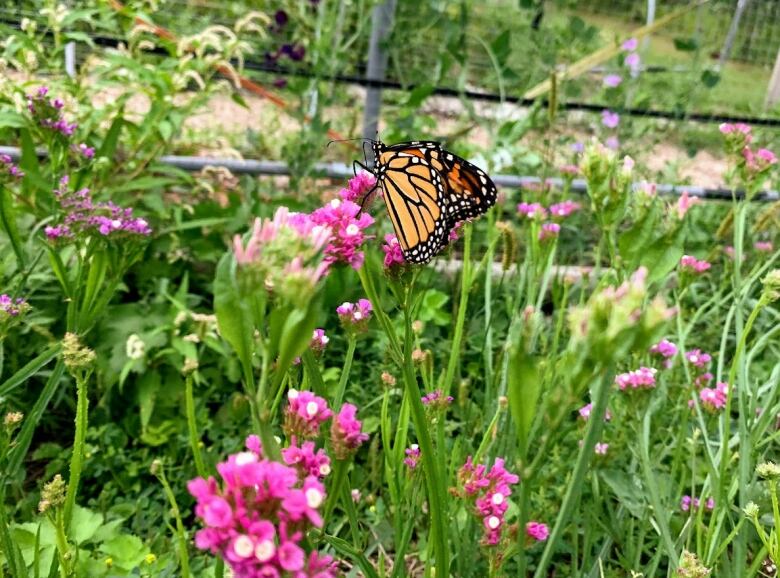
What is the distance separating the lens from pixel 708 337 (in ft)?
8.52

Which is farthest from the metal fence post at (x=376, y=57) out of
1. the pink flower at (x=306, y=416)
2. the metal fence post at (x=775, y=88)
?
the metal fence post at (x=775, y=88)

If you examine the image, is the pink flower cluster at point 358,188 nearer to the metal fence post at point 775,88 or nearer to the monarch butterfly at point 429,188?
the monarch butterfly at point 429,188

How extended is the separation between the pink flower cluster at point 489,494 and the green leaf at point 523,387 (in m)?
0.39

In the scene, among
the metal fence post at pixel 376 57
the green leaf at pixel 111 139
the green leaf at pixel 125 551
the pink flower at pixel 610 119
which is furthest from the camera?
the pink flower at pixel 610 119

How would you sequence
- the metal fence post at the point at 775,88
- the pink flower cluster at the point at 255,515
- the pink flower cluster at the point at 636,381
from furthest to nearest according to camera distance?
the metal fence post at the point at 775,88 < the pink flower cluster at the point at 636,381 < the pink flower cluster at the point at 255,515

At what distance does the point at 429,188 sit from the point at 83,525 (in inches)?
39.9

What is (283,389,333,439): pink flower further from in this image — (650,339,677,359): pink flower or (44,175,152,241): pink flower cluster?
(650,339,677,359): pink flower

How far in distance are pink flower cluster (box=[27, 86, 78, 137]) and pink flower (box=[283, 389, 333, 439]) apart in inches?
48.6

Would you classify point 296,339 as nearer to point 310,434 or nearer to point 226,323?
point 226,323

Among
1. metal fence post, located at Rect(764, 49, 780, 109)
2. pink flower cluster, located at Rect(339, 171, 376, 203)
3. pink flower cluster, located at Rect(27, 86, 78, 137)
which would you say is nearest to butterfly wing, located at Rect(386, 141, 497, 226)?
pink flower cluster, located at Rect(339, 171, 376, 203)

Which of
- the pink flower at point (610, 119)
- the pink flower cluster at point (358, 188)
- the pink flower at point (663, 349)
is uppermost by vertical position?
the pink flower at point (610, 119)

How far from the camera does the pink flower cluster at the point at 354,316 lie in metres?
1.09

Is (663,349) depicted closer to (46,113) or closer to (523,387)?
(523,387)

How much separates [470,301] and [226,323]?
1918 mm
